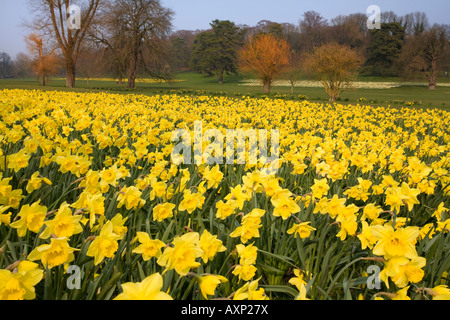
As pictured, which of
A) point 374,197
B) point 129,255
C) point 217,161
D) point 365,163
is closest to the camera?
point 129,255

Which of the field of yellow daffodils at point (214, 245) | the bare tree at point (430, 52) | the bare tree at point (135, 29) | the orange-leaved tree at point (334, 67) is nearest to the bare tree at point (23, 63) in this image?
the bare tree at point (135, 29)

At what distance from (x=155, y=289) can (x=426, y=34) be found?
54.1 meters

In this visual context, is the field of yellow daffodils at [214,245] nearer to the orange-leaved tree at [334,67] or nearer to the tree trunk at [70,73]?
the orange-leaved tree at [334,67]

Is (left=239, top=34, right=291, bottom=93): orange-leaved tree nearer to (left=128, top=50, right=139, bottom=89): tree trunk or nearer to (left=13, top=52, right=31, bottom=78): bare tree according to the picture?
(left=128, top=50, right=139, bottom=89): tree trunk

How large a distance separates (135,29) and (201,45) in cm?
4387

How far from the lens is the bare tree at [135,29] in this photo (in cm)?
2752

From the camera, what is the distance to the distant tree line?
1095 inches

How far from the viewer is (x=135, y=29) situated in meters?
27.7

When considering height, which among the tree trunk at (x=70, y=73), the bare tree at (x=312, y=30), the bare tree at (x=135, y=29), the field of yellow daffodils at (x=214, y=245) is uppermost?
the bare tree at (x=312, y=30)

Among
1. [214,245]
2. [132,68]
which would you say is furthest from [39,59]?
[214,245]

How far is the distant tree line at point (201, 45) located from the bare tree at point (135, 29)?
3.3 inches
